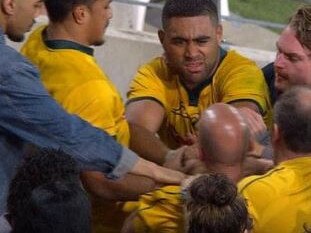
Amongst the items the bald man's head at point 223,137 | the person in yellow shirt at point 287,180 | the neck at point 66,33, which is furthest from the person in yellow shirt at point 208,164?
the neck at point 66,33

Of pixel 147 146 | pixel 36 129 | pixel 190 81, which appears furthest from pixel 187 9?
pixel 36 129

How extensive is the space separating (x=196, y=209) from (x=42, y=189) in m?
0.47

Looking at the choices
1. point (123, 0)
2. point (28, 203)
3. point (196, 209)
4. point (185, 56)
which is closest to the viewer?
point (28, 203)

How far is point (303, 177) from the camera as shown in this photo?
3.46m

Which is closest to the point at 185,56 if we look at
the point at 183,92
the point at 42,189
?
the point at 183,92

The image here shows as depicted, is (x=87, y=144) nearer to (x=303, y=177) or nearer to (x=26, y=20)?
(x=26, y=20)

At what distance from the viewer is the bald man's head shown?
3500 millimetres

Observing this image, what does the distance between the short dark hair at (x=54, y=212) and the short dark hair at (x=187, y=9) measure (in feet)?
5.63

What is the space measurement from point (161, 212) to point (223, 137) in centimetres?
33

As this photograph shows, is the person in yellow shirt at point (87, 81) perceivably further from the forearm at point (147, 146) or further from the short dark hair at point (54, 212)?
the short dark hair at point (54, 212)

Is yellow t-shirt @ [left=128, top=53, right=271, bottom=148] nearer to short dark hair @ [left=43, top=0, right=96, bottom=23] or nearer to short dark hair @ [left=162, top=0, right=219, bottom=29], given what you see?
short dark hair @ [left=162, top=0, right=219, bottom=29]

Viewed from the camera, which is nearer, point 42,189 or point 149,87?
point 42,189

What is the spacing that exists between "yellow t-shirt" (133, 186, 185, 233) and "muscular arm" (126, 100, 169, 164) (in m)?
0.38

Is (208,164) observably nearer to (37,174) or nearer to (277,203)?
(277,203)
